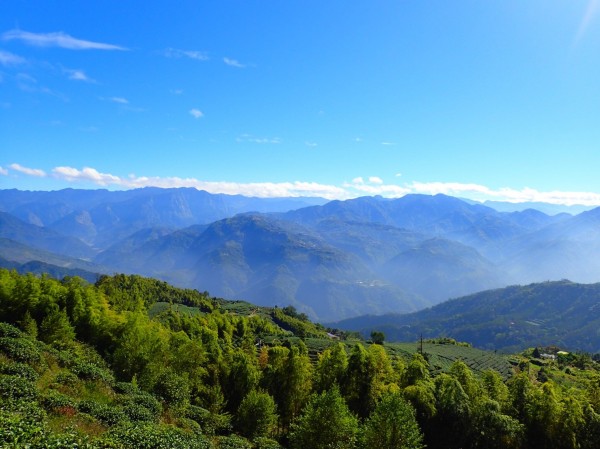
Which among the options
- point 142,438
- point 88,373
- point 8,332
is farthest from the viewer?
point 8,332

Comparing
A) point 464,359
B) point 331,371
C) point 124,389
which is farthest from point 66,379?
point 464,359

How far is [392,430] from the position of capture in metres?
32.9

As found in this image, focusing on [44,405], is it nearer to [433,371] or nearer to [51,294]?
[51,294]

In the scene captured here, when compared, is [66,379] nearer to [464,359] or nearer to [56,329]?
[56,329]

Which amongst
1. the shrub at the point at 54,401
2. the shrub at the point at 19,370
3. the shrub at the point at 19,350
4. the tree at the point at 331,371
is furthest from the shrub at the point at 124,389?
the tree at the point at 331,371

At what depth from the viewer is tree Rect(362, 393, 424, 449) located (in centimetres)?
3269

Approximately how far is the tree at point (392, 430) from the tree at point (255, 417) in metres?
16.7

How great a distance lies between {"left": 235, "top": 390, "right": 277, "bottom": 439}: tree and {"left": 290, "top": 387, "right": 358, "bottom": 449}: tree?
413 inches

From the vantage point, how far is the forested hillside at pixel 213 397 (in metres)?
23.2

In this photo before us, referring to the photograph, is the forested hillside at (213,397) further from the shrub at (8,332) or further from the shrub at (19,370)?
the shrub at (8,332)

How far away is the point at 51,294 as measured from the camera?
208ft

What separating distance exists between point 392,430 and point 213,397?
31832mm

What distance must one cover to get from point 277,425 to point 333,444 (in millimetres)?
24368

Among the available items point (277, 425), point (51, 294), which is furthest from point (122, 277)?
point (277, 425)
